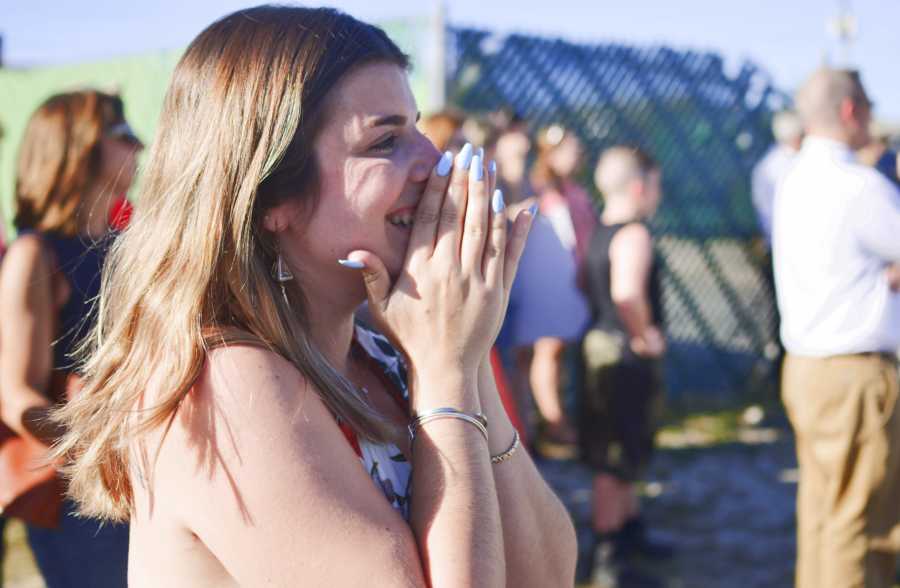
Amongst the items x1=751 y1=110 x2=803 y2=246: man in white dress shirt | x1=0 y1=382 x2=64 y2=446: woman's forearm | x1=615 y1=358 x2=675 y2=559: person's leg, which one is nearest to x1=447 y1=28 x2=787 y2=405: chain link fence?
x1=751 y1=110 x2=803 y2=246: man in white dress shirt

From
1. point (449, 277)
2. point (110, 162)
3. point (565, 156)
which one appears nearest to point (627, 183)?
point (565, 156)

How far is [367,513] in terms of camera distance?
139 centimetres

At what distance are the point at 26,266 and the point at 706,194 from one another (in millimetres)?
7375

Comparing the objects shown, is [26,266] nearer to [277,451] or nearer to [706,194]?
[277,451]

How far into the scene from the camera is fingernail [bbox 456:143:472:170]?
1.64m

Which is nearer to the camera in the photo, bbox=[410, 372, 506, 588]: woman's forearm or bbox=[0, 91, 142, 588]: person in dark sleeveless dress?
bbox=[410, 372, 506, 588]: woman's forearm

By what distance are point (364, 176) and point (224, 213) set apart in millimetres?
232

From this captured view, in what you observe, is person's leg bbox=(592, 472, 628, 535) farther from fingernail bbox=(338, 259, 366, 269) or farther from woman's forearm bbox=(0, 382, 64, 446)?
fingernail bbox=(338, 259, 366, 269)

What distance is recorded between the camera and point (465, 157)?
5.41 feet

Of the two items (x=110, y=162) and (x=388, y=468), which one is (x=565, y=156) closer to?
(x=110, y=162)

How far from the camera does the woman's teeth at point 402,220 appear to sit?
1639 mm

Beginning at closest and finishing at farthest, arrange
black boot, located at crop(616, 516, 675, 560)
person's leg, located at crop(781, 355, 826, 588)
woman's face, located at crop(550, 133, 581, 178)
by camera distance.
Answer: person's leg, located at crop(781, 355, 826, 588)
black boot, located at crop(616, 516, 675, 560)
woman's face, located at crop(550, 133, 581, 178)

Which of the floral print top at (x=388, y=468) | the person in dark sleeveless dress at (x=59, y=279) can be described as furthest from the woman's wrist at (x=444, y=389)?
the person in dark sleeveless dress at (x=59, y=279)

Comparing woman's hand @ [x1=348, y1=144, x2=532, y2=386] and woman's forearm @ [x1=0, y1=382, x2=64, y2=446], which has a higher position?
woman's hand @ [x1=348, y1=144, x2=532, y2=386]
